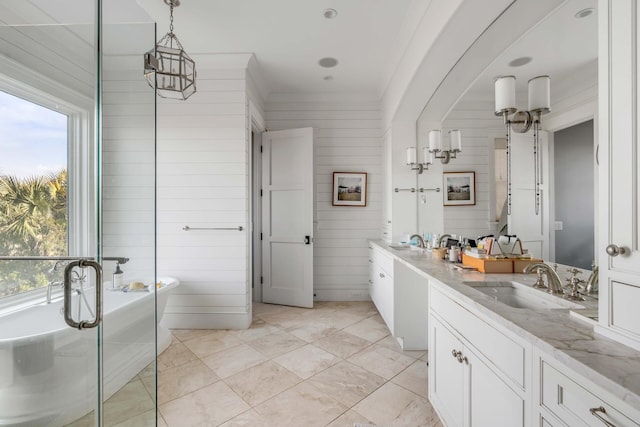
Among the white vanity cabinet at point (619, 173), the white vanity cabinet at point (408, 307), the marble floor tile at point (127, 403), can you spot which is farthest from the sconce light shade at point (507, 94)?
the marble floor tile at point (127, 403)

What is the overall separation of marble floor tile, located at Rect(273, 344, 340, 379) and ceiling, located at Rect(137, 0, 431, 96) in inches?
111

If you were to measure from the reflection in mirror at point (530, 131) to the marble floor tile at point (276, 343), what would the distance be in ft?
5.88

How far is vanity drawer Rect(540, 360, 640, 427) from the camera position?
641 mm

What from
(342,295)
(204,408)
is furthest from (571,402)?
(342,295)

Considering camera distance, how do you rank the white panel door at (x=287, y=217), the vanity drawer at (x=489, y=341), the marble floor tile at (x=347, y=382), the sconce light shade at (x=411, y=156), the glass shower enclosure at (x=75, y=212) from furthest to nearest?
the white panel door at (x=287, y=217) → the sconce light shade at (x=411, y=156) → the marble floor tile at (x=347, y=382) → the glass shower enclosure at (x=75, y=212) → the vanity drawer at (x=489, y=341)

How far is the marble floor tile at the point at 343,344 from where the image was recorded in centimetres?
257

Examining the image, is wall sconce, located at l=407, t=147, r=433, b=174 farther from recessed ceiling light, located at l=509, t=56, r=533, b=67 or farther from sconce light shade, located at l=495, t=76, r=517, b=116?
sconce light shade, located at l=495, t=76, r=517, b=116

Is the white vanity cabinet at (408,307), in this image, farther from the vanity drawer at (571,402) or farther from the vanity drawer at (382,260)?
the vanity drawer at (571,402)

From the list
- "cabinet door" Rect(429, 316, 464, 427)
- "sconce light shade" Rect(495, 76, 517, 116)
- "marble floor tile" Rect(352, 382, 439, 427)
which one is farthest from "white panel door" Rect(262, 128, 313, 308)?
"sconce light shade" Rect(495, 76, 517, 116)

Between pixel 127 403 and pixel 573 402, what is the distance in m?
1.60

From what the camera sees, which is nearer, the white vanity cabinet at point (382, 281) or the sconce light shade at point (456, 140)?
the sconce light shade at point (456, 140)

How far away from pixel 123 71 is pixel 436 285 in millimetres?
1838

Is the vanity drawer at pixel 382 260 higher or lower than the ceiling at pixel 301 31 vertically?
lower

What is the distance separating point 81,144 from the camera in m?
1.19
